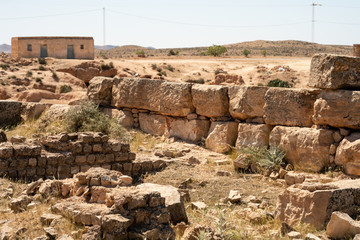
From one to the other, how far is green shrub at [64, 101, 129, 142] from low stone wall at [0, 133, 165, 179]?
200cm

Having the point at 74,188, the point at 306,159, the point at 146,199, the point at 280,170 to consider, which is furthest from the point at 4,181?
the point at 306,159

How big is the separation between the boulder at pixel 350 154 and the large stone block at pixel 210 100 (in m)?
2.80

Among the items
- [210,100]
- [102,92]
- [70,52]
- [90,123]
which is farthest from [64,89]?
[70,52]

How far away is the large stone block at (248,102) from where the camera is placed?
8.78m

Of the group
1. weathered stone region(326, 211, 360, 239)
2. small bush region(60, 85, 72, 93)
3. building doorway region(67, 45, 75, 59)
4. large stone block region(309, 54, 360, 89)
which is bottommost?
weathered stone region(326, 211, 360, 239)

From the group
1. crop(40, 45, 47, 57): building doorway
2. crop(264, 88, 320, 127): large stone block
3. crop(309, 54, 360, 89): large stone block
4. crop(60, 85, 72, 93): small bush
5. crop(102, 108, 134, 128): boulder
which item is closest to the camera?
crop(309, 54, 360, 89): large stone block

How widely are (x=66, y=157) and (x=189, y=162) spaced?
2485 mm

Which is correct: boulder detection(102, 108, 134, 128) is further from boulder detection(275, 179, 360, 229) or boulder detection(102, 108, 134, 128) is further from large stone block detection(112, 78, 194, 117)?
boulder detection(275, 179, 360, 229)

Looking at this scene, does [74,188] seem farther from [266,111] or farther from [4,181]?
[266,111]

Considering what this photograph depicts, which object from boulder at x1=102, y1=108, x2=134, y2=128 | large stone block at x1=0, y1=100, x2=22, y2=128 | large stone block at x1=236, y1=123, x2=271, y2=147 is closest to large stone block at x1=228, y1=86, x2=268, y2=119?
large stone block at x1=236, y1=123, x2=271, y2=147

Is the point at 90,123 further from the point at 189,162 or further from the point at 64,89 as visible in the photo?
the point at 64,89

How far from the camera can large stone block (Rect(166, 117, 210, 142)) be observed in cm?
995

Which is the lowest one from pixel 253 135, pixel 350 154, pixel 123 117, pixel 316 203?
pixel 316 203

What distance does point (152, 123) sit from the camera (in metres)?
10.9
